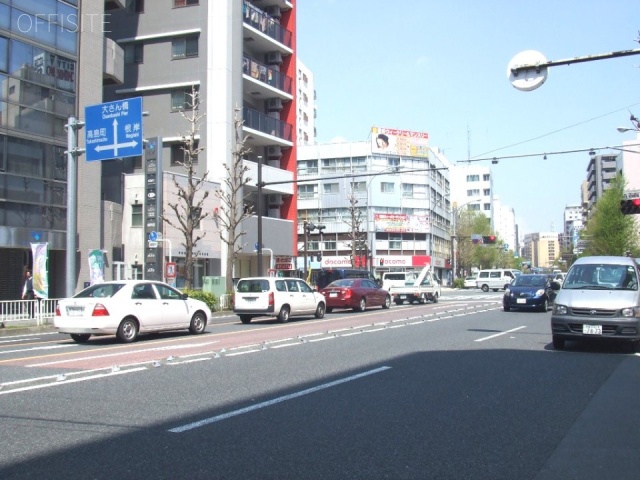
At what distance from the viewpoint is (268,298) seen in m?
21.9

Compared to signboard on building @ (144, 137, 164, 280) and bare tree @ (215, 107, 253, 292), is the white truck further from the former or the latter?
signboard on building @ (144, 137, 164, 280)

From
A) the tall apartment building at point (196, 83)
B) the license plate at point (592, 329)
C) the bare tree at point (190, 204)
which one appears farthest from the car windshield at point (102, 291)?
the tall apartment building at point (196, 83)

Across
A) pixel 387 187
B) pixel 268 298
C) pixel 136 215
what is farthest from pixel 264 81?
pixel 387 187

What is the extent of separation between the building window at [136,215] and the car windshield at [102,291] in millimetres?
18678

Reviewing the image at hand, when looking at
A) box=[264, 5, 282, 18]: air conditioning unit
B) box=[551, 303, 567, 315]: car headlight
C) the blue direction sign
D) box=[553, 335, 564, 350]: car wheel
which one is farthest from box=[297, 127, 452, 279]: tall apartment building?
box=[551, 303, 567, 315]: car headlight

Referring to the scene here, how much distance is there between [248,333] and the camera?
17.7 m

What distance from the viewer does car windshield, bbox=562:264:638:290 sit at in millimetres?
13094

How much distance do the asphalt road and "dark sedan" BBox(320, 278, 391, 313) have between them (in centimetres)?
1476

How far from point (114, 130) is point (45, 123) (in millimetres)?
6500

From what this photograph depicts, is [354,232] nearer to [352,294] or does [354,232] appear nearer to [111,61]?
[352,294]

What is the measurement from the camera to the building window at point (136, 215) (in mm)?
33844

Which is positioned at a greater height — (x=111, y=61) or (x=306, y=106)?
(x=306, y=106)

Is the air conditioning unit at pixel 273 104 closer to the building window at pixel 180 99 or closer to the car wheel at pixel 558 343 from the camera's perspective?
the building window at pixel 180 99

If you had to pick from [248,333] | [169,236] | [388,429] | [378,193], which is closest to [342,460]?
[388,429]
